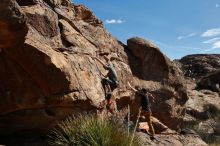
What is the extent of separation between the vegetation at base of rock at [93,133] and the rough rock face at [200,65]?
48474 mm

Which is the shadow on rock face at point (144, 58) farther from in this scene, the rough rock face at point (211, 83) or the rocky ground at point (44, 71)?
the rough rock face at point (211, 83)

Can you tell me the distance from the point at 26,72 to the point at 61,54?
153 cm

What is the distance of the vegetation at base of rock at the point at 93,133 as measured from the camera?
12.3 m

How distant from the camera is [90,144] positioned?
41.1 feet

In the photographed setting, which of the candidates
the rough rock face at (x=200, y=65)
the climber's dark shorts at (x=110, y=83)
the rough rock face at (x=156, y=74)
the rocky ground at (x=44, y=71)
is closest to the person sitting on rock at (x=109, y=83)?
the climber's dark shorts at (x=110, y=83)

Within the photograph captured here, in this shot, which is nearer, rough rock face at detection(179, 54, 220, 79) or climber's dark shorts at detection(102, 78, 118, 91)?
climber's dark shorts at detection(102, 78, 118, 91)

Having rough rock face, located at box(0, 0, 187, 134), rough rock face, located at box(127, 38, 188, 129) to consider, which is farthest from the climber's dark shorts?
rough rock face, located at box(127, 38, 188, 129)

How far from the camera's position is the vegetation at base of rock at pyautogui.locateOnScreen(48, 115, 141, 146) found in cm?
1233

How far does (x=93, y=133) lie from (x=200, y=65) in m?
53.5

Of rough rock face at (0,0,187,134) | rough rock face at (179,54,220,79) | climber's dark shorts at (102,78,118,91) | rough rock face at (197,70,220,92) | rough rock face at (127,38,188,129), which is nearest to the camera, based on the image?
rough rock face at (0,0,187,134)

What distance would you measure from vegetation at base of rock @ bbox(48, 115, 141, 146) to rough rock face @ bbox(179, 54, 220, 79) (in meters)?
48.5

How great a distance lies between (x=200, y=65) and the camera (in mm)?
64062

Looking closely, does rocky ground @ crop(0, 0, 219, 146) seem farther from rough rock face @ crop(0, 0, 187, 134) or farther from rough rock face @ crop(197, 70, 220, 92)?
rough rock face @ crop(197, 70, 220, 92)

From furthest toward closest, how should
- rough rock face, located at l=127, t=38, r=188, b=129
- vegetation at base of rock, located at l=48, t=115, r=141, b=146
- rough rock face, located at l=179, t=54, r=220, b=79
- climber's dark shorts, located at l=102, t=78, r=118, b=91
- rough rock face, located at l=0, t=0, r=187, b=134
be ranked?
rough rock face, located at l=179, t=54, r=220, b=79
rough rock face, located at l=127, t=38, r=188, b=129
climber's dark shorts, located at l=102, t=78, r=118, b=91
rough rock face, located at l=0, t=0, r=187, b=134
vegetation at base of rock, located at l=48, t=115, r=141, b=146
